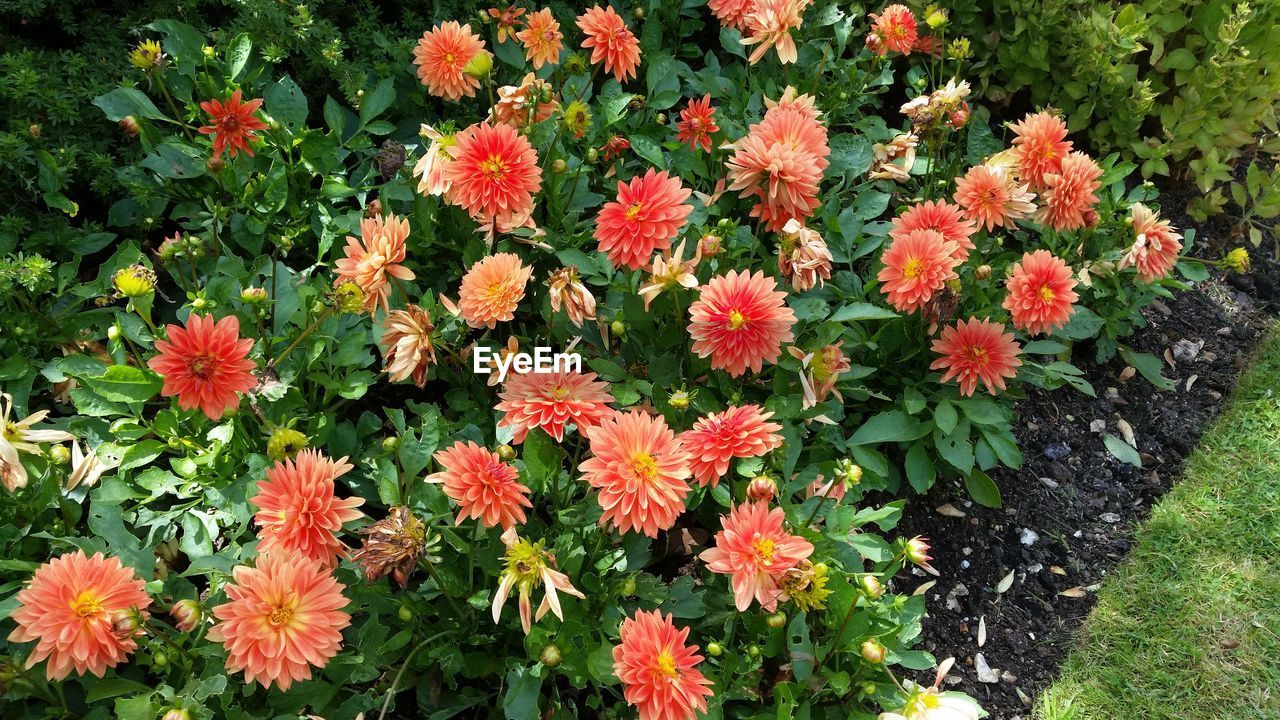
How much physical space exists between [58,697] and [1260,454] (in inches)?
120

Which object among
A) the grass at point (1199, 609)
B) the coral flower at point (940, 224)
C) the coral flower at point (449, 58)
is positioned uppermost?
the coral flower at point (449, 58)

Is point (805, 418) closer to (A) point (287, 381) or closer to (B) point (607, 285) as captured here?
(B) point (607, 285)

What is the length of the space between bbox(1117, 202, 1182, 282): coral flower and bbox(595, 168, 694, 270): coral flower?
4.14ft

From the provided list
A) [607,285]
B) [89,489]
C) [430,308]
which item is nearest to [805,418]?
[607,285]

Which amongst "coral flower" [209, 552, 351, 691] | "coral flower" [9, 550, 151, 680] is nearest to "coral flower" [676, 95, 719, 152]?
"coral flower" [209, 552, 351, 691]

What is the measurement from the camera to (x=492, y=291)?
73.8 inches

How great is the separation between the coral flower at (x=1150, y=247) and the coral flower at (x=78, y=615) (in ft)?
7.79

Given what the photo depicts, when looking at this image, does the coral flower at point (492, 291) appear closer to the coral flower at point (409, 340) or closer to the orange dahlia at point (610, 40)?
the coral flower at point (409, 340)

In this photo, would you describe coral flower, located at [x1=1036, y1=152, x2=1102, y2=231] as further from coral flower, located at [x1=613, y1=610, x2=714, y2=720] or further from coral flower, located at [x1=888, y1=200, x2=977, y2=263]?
coral flower, located at [x1=613, y1=610, x2=714, y2=720]

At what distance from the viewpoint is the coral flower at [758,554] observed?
5.32ft

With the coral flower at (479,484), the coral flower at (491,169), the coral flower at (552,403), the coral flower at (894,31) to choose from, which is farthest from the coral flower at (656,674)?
the coral flower at (894,31)

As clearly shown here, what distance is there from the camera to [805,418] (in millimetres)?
2105

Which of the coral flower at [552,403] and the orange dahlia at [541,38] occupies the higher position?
the orange dahlia at [541,38]

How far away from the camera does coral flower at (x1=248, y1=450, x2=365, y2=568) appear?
152 cm
